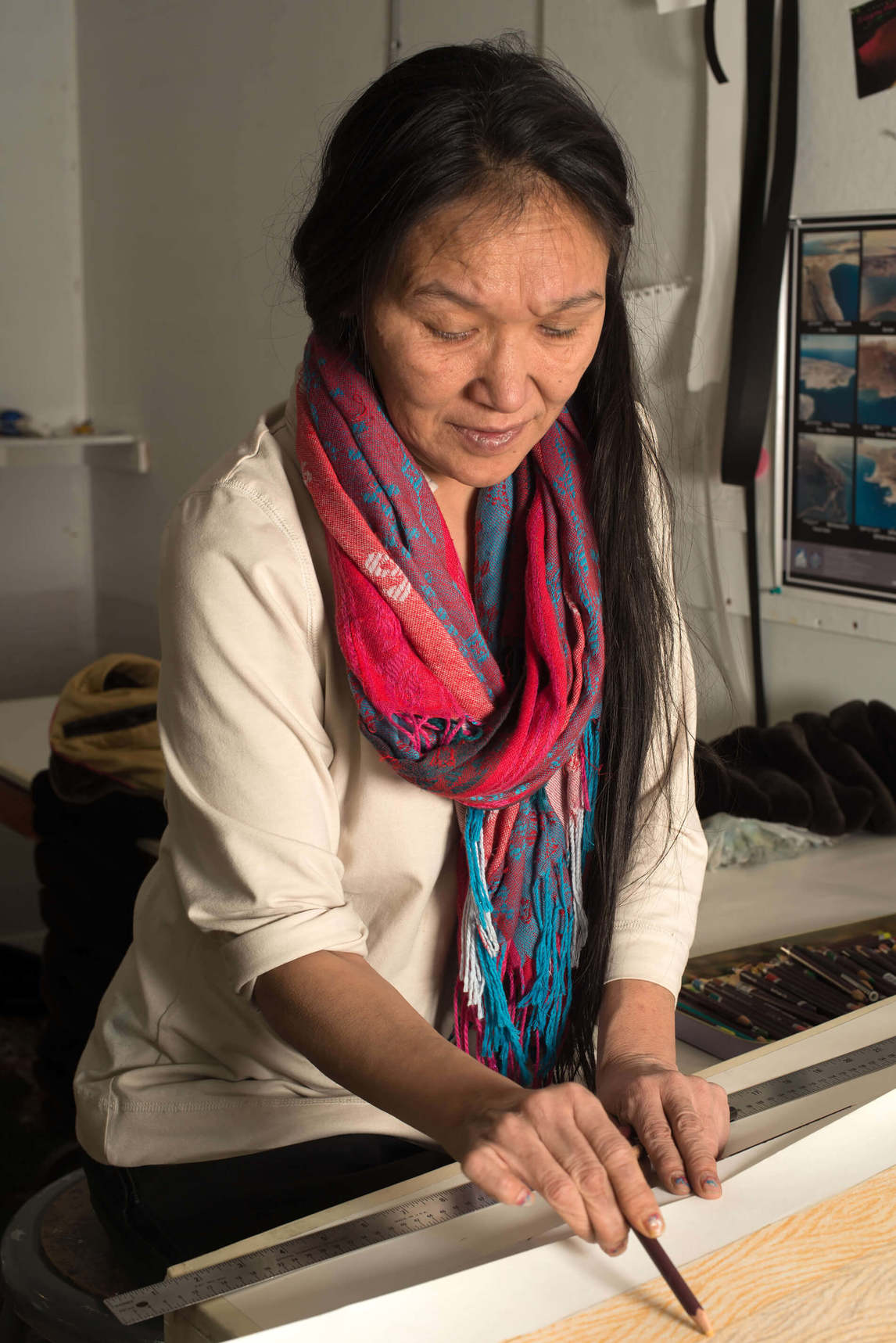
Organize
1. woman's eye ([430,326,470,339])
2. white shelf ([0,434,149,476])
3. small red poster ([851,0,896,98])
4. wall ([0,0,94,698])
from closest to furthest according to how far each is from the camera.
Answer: woman's eye ([430,326,470,339]) < small red poster ([851,0,896,98]) < white shelf ([0,434,149,476]) < wall ([0,0,94,698])

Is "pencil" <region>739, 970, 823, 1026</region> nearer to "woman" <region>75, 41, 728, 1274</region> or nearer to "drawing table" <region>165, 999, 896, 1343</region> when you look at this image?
"woman" <region>75, 41, 728, 1274</region>

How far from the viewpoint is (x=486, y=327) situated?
2.98 feet

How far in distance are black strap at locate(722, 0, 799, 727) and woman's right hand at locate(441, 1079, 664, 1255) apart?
1.33 meters

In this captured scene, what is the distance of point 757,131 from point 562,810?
1200 mm

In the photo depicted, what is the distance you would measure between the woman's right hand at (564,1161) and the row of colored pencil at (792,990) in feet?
1.43

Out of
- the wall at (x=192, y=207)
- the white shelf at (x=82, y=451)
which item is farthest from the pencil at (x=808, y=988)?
the white shelf at (x=82, y=451)

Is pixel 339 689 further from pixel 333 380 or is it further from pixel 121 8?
pixel 121 8

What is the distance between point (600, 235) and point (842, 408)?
3.27ft

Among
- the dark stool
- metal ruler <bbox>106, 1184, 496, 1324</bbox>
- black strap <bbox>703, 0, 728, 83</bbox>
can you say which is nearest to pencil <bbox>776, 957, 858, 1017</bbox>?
metal ruler <bbox>106, 1184, 496, 1324</bbox>

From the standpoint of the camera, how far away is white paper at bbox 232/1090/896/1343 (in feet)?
2.17

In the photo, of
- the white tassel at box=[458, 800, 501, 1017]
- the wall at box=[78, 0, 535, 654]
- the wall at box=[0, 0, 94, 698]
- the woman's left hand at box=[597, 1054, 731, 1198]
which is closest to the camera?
the woman's left hand at box=[597, 1054, 731, 1198]

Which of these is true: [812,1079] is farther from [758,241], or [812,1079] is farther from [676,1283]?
[758,241]

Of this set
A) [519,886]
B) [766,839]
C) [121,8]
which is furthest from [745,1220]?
[121,8]

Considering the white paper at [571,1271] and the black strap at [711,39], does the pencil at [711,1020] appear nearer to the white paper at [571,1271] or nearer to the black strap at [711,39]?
the white paper at [571,1271]
